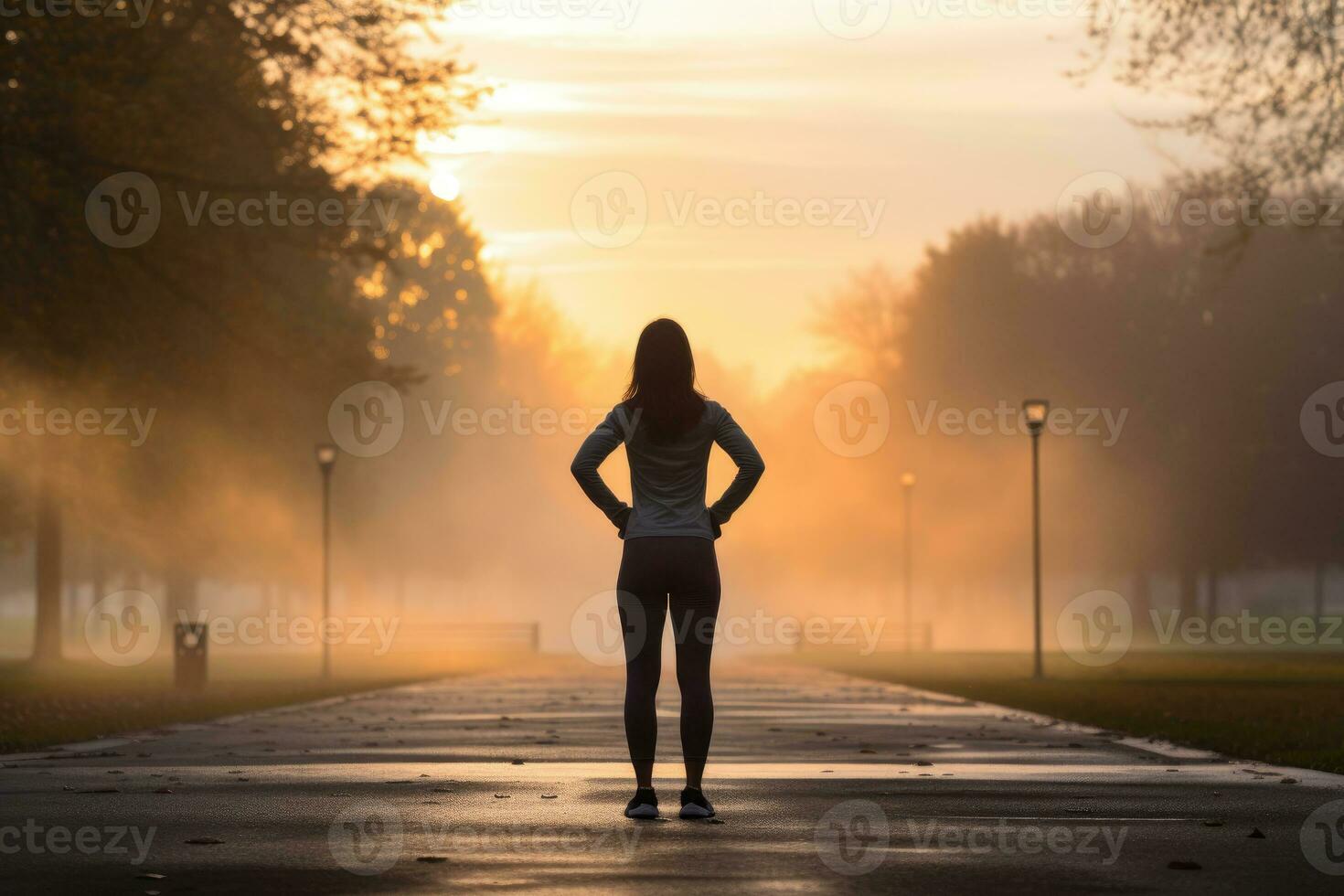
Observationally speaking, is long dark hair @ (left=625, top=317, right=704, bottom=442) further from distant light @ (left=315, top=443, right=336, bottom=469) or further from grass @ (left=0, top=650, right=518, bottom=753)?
distant light @ (left=315, top=443, right=336, bottom=469)

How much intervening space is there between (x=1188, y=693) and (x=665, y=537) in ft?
59.7

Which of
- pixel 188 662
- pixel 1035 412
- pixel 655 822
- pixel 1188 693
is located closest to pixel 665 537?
pixel 655 822

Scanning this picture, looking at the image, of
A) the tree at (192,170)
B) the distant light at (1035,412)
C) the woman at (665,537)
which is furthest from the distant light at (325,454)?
the woman at (665,537)

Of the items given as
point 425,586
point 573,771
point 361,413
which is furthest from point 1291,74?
point 425,586

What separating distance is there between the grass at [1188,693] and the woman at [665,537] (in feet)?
16.6

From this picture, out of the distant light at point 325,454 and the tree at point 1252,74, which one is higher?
the tree at point 1252,74

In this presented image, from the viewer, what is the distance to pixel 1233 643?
222ft

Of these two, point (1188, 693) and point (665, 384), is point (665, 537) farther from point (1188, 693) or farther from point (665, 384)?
point (1188, 693)

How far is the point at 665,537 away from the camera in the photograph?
30.1 ft

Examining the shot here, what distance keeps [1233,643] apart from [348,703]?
49.1 metres

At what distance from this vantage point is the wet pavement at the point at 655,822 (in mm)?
7340

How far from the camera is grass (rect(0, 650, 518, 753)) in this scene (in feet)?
59.2

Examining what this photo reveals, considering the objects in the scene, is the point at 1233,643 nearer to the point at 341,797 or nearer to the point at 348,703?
the point at 348,703

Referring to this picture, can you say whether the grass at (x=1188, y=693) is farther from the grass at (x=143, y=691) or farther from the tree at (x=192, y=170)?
the tree at (x=192, y=170)
